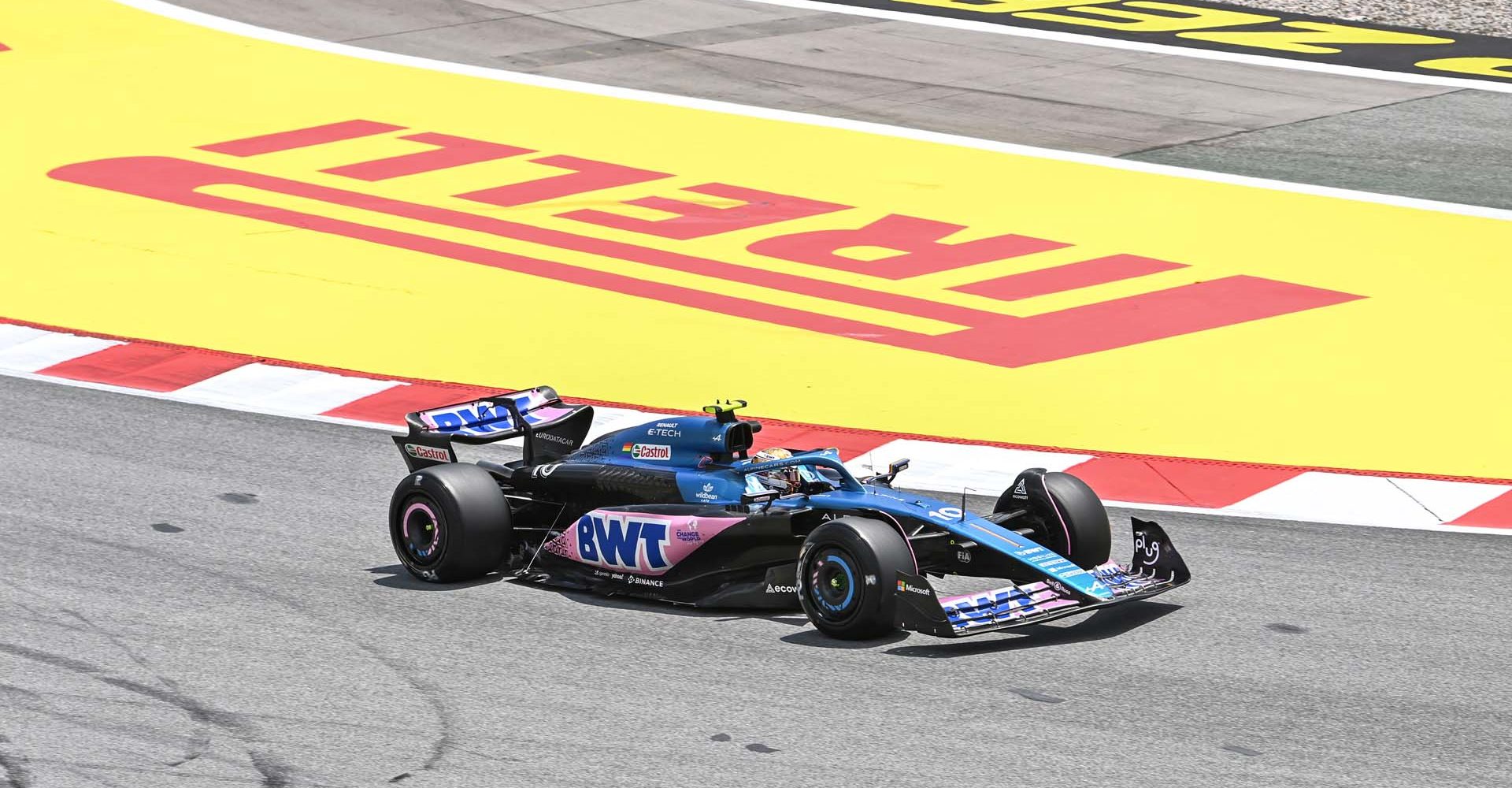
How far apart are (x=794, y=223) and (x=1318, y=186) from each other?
576cm

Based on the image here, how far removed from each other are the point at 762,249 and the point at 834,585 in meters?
9.01

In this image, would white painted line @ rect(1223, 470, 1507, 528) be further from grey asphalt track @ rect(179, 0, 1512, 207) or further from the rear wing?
grey asphalt track @ rect(179, 0, 1512, 207)

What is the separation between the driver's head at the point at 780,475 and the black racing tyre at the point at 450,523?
Result: 1369mm

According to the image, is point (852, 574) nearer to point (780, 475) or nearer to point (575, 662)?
point (780, 475)

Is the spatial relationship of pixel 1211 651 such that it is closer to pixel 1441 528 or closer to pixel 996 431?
pixel 1441 528

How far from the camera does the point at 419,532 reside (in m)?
10.5

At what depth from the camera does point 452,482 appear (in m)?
10.3

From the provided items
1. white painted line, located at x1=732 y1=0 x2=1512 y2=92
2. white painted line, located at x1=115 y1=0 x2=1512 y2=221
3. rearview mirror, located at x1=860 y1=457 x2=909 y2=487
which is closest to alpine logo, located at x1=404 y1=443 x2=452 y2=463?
rearview mirror, located at x1=860 y1=457 x2=909 y2=487

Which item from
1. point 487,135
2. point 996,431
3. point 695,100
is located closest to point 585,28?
point 695,100

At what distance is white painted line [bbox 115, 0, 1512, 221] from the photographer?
67.5 feet

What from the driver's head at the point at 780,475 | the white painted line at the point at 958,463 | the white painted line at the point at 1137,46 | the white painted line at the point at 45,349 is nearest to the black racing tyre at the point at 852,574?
the driver's head at the point at 780,475

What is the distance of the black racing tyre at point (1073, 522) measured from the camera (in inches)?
402

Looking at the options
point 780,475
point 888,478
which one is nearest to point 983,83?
point 888,478

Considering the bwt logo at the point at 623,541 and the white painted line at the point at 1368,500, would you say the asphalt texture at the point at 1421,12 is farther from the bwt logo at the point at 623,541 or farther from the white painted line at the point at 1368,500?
the bwt logo at the point at 623,541
